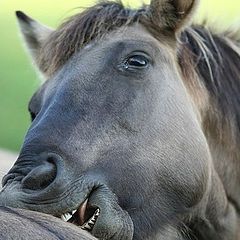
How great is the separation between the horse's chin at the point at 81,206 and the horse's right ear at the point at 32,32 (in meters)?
1.19

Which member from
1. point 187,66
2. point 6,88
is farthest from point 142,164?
point 6,88

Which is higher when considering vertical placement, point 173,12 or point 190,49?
point 173,12

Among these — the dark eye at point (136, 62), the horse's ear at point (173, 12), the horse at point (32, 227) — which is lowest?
the horse at point (32, 227)

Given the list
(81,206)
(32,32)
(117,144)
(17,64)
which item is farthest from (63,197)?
(17,64)

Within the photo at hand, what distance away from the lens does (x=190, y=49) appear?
4094 millimetres

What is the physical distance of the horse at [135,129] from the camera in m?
3.44

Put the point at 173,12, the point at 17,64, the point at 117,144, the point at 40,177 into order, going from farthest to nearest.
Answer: the point at 17,64, the point at 173,12, the point at 117,144, the point at 40,177

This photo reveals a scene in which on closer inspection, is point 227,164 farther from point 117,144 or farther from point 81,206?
point 81,206

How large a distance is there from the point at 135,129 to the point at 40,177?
1.65ft

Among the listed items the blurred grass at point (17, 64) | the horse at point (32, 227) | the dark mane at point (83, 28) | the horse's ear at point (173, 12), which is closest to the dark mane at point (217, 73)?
the horse's ear at point (173, 12)

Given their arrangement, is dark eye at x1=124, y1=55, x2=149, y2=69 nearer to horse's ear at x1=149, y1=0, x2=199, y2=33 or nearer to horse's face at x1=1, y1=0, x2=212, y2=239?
horse's face at x1=1, y1=0, x2=212, y2=239

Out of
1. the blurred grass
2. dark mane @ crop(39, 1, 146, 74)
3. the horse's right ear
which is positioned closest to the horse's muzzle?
dark mane @ crop(39, 1, 146, 74)

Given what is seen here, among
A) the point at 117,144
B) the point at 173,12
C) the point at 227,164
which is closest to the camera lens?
the point at 117,144

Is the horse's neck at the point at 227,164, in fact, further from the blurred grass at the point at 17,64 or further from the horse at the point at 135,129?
the blurred grass at the point at 17,64
